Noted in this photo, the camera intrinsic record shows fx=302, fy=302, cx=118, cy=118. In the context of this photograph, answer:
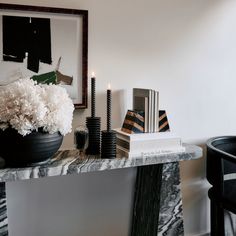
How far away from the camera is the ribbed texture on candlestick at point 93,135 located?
1.44 meters

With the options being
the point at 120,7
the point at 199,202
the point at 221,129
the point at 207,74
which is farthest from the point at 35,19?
the point at 199,202

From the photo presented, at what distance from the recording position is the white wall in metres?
1.66

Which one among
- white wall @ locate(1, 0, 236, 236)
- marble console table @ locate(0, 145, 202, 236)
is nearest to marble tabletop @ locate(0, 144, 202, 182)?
marble console table @ locate(0, 145, 202, 236)

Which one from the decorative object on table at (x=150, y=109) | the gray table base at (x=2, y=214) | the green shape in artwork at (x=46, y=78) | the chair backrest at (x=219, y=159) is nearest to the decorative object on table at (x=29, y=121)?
the gray table base at (x=2, y=214)

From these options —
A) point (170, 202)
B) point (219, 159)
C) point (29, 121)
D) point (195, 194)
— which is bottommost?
point (195, 194)

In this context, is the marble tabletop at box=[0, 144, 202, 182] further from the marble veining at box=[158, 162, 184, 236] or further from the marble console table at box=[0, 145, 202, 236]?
the marble veining at box=[158, 162, 184, 236]

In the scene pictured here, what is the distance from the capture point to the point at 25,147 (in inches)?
45.5

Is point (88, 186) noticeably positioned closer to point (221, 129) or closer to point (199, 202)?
point (199, 202)

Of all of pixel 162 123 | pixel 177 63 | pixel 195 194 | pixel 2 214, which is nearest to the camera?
pixel 2 214

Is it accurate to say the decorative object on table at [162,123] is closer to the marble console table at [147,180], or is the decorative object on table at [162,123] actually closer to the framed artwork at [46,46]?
the marble console table at [147,180]

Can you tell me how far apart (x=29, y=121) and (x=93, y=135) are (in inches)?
14.8

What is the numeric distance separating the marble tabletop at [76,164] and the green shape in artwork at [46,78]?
361 millimetres

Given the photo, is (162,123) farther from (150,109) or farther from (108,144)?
(108,144)

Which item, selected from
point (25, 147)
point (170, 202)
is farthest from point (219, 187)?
point (25, 147)
